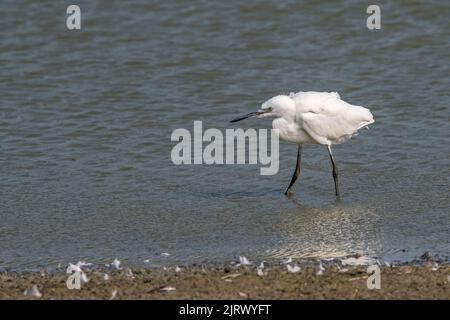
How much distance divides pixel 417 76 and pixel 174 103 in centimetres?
311

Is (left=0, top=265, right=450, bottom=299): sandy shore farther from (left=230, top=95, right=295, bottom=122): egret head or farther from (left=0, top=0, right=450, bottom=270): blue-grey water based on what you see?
(left=230, top=95, right=295, bottom=122): egret head

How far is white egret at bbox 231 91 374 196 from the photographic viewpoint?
987cm

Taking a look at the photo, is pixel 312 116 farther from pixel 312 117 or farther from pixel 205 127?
pixel 205 127

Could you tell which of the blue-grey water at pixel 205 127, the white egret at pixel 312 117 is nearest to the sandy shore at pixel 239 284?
the blue-grey water at pixel 205 127

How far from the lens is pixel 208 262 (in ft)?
26.5

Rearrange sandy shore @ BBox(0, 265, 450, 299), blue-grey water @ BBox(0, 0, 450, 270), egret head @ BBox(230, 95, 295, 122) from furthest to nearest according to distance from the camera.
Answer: egret head @ BBox(230, 95, 295, 122) → blue-grey water @ BBox(0, 0, 450, 270) → sandy shore @ BBox(0, 265, 450, 299)

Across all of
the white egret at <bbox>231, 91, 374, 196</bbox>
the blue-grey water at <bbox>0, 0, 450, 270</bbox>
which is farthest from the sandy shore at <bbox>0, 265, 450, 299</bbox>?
the white egret at <bbox>231, 91, 374, 196</bbox>

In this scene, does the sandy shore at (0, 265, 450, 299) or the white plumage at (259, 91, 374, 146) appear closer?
the sandy shore at (0, 265, 450, 299)

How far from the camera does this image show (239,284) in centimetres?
705

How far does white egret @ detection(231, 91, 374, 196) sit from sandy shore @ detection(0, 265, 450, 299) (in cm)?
257

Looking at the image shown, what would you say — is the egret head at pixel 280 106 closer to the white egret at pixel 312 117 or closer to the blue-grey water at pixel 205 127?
the white egret at pixel 312 117

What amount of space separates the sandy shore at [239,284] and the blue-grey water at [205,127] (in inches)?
28.1

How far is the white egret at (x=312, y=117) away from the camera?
987 cm
